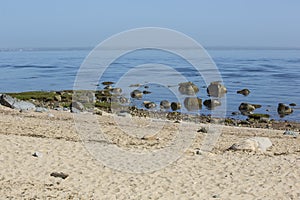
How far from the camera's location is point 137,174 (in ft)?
41.5

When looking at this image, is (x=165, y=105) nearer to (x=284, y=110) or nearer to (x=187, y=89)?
(x=284, y=110)

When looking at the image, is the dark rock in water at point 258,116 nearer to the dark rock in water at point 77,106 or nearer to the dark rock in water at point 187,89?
the dark rock in water at point 77,106

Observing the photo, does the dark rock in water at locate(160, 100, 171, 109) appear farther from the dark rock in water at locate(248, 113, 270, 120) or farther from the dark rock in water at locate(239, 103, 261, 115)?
the dark rock in water at locate(248, 113, 270, 120)

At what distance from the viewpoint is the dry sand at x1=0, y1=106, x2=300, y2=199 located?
11.0 meters

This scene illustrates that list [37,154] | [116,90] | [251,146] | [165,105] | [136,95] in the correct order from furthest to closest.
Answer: [116,90] < [136,95] < [165,105] < [251,146] < [37,154]

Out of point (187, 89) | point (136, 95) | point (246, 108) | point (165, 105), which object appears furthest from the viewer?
point (187, 89)

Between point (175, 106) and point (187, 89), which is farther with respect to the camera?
point (187, 89)

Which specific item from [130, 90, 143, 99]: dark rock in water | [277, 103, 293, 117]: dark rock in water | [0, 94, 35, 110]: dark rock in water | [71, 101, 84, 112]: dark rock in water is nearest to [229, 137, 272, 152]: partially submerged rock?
[0, 94, 35, 110]: dark rock in water

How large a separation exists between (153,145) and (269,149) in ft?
13.9

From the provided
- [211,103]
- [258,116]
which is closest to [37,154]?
[258,116]

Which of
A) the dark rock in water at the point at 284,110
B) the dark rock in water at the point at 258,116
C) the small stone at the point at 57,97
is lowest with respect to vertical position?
the dark rock in water at the point at 258,116

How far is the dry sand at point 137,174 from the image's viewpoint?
36.2 feet

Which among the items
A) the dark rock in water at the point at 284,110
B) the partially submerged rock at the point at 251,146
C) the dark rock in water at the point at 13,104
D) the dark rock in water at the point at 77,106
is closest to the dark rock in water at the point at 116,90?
the dark rock in water at the point at 77,106

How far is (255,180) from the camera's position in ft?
40.1
